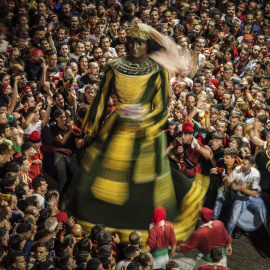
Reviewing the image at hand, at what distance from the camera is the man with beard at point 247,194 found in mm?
6559

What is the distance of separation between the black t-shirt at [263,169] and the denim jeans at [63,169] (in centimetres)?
251

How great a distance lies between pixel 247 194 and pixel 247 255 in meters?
0.74

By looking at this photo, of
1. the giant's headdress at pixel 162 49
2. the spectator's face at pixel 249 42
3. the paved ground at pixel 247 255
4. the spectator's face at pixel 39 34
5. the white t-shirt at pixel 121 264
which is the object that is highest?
the giant's headdress at pixel 162 49

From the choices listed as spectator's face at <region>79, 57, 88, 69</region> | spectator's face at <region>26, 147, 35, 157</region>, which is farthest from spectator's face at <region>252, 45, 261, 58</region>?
spectator's face at <region>26, 147, 35, 157</region>

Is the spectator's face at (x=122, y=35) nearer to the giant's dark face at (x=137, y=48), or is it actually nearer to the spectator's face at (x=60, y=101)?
the spectator's face at (x=60, y=101)

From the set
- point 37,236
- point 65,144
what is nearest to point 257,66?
point 65,144

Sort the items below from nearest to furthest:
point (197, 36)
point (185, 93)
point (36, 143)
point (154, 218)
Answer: point (154, 218) → point (36, 143) → point (185, 93) → point (197, 36)

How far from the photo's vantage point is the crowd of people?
17.6 ft

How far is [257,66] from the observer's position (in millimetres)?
10367

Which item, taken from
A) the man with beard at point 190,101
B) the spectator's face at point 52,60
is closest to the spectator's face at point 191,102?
→ the man with beard at point 190,101

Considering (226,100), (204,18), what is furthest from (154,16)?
(226,100)

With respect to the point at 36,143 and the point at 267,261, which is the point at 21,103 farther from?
the point at 267,261

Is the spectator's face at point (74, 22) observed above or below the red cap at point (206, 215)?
below

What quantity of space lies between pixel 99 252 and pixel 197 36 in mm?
7253
